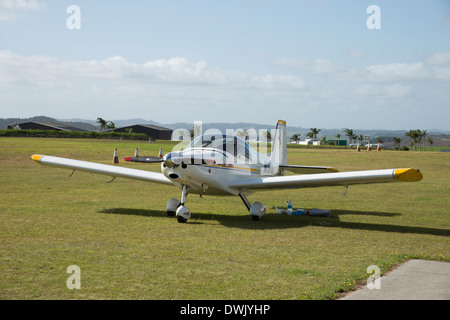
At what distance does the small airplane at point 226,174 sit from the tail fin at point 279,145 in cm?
173

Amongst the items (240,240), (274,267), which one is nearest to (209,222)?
(240,240)

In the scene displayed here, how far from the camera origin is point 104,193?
17328 mm

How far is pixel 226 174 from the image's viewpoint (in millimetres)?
12273

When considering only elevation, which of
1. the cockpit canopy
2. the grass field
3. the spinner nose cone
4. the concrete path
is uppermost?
the cockpit canopy

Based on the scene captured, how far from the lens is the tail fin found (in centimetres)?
1570

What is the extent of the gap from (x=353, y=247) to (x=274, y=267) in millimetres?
2325

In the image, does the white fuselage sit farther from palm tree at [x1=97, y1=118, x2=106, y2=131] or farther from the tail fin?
palm tree at [x1=97, y1=118, x2=106, y2=131]

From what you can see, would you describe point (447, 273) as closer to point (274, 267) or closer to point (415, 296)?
point (415, 296)

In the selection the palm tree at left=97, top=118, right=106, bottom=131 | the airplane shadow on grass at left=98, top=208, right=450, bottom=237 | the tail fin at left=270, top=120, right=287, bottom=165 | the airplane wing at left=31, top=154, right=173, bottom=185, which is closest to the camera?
the airplane shadow on grass at left=98, top=208, right=450, bottom=237

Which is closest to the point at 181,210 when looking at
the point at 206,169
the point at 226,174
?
the point at 206,169

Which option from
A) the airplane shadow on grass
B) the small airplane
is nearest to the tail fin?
the small airplane

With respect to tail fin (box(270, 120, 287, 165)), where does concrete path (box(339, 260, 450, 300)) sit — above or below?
below

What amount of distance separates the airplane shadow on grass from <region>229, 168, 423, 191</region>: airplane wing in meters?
0.91

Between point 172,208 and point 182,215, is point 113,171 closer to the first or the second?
point 172,208
